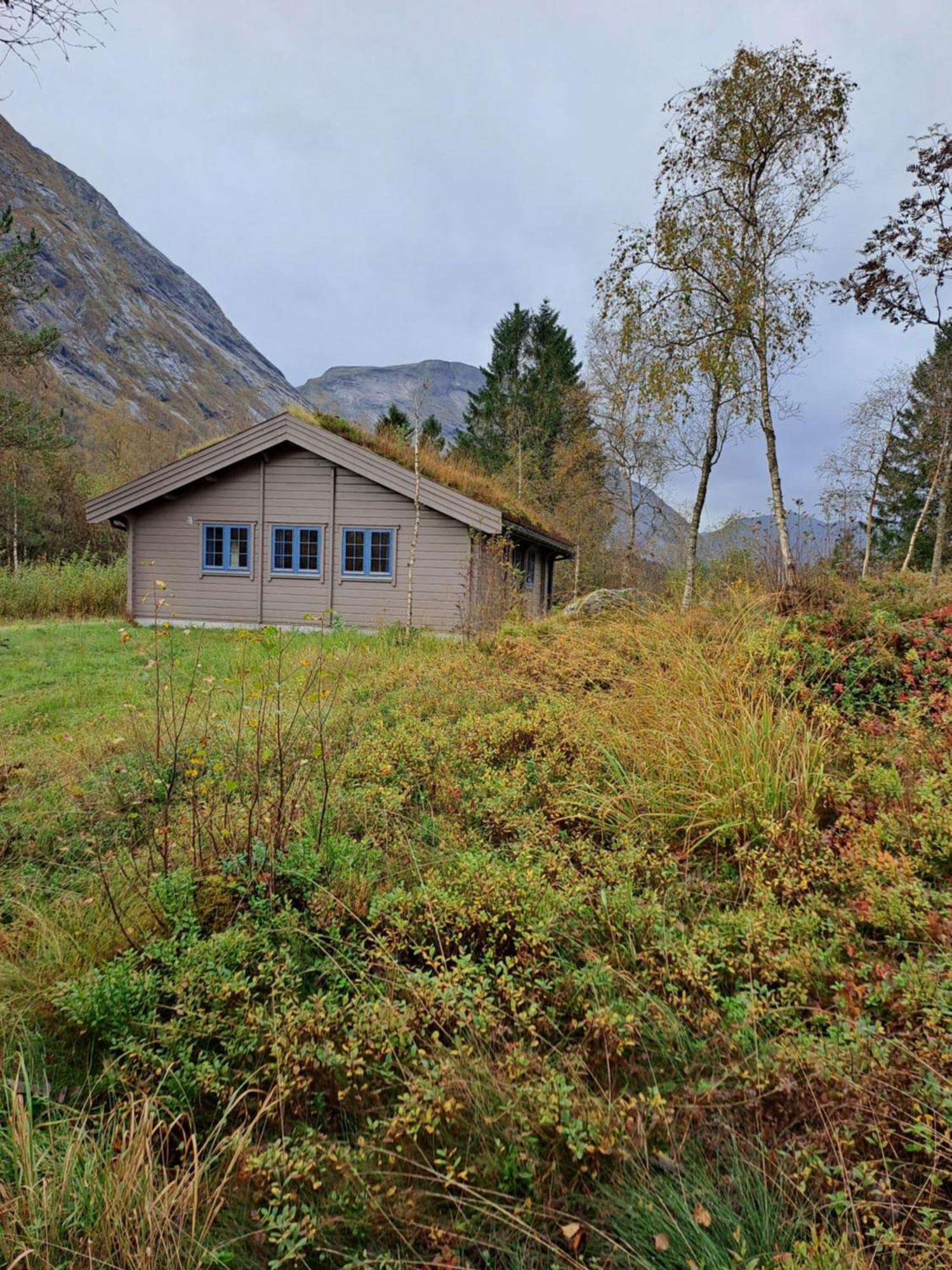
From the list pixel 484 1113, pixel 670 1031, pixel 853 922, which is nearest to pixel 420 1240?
pixel 484 1113

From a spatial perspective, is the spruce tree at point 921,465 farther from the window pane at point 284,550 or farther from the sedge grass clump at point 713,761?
the window pane at point 284,550

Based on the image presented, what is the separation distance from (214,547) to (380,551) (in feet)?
13.3

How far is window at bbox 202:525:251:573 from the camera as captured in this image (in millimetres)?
13781

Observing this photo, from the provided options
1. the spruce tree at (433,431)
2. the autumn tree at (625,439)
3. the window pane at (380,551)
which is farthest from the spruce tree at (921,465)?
the spruce tree at (433,431)

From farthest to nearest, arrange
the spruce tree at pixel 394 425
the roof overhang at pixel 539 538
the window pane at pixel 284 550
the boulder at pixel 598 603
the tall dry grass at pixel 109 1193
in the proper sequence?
the spruce tree at pixel 394 425
the window pane at pixel 284 550
the roof overhang at pixel 539 538
the boulder at pixel 598 603
the tall dry grass at pixel 109 1193

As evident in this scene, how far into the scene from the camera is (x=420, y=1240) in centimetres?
139

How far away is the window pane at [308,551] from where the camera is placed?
13477 millimetres

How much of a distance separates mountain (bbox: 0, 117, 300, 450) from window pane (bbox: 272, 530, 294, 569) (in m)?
58.3

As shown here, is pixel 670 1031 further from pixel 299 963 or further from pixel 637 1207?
pixel 299 963

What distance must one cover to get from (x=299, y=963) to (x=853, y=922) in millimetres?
1990

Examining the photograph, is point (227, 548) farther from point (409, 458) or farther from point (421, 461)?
point (421, 461)

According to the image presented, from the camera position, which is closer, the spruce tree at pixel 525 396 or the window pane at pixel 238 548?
the window pane at pixel 238 548

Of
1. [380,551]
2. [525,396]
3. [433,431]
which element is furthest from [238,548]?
[525,396]

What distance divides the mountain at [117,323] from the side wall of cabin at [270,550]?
186 ft
